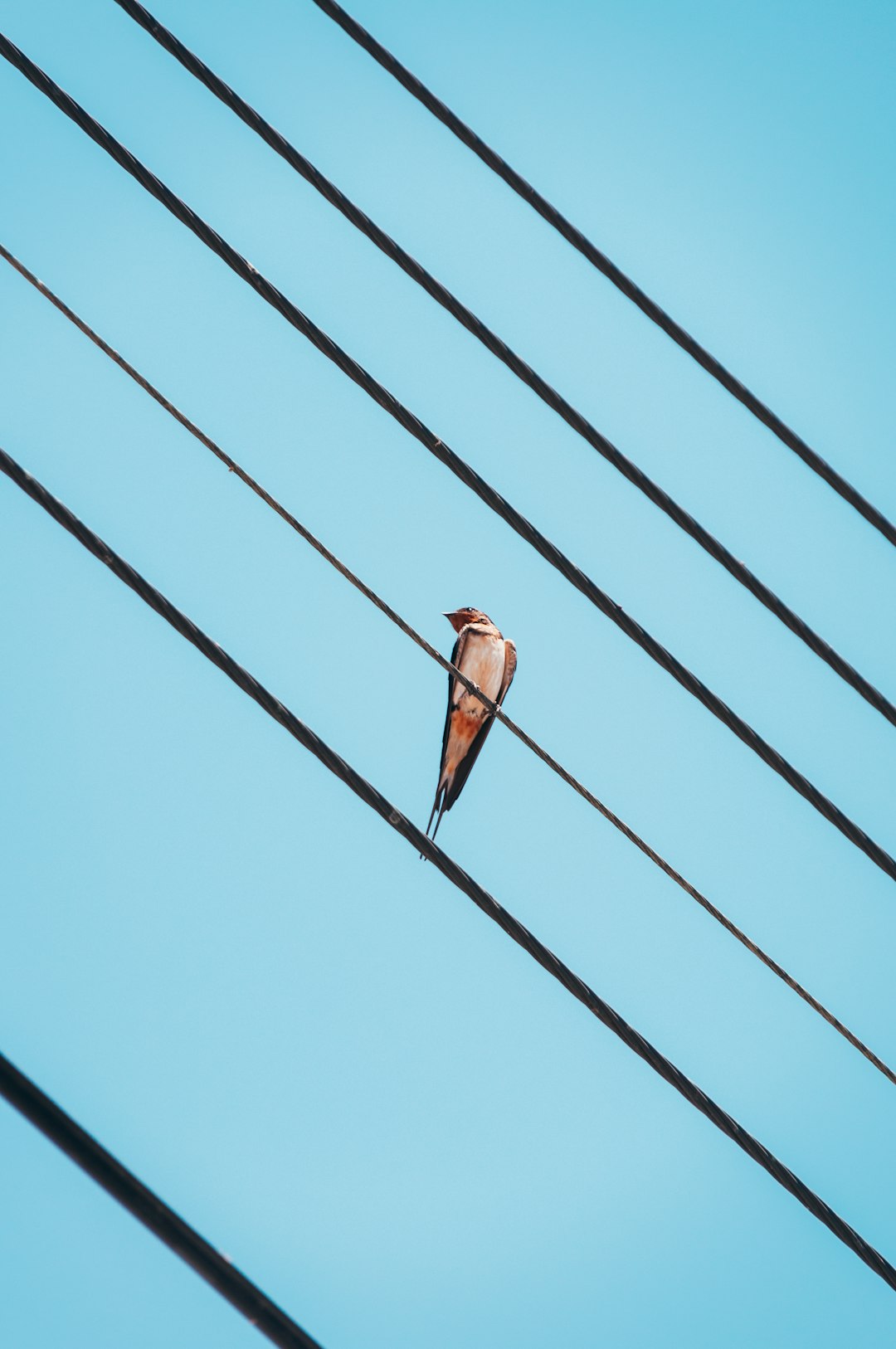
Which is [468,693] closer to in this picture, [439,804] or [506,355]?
[439,804]

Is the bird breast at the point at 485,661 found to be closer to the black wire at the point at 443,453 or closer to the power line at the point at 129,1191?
the black wire at the point at 443,453

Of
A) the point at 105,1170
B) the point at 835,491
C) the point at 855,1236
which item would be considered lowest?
the point at 105,1170

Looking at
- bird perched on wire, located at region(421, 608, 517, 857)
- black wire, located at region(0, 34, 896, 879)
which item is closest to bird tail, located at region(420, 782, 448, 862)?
bird perched on wire, located at region(421, 608, 517, 857)

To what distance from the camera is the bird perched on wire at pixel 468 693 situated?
31.2 feet

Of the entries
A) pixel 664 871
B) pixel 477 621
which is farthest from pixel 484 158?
pixel 477 621

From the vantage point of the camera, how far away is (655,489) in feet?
13.9

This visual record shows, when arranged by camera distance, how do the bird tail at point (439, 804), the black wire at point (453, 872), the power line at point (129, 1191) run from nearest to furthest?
the power line at point (129, 1191)
the black wire at point (453, 872)
the bird tail at point (439, 804)

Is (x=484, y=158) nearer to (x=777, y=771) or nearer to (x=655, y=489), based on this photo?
(x=655, y=489)

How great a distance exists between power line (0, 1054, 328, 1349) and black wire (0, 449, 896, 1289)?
178 centimetres

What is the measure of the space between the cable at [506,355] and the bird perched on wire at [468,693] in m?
4.32

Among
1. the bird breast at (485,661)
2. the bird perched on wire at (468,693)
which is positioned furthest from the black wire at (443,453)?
the bird breast at (485,661)

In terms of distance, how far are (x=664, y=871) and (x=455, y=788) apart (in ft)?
17.5

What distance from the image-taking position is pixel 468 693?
9.26 metres

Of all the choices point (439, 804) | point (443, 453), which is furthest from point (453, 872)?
point (439, 804)
